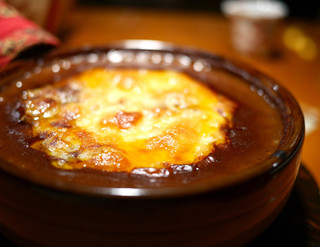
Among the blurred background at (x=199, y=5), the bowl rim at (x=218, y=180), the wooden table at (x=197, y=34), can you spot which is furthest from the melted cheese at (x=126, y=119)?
the blurred background at (x=199, y=5)

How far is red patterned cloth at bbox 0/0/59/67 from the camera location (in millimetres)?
1406

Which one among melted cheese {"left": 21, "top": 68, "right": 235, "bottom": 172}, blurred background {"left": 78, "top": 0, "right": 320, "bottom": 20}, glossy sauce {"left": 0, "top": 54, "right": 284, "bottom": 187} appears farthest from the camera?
blurred background {"left": 78, "top": 0, "right": 320, "bottom": 20}

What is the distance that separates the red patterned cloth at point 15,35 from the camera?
1.41 m

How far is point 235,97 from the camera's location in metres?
1.34

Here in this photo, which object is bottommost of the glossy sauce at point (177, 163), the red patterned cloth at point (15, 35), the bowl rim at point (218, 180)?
the glossy sauce at point (177, 163)

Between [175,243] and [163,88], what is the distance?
30.1 inches

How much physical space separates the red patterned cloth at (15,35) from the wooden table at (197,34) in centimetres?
105

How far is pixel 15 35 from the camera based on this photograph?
1486 millimetres

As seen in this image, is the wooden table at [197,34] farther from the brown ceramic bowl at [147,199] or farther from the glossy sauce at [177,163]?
the brown ceramic bowl at [147,199]

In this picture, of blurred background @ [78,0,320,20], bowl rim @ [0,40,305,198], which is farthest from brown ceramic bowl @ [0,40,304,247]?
blurred background @ [78,0,320,20]

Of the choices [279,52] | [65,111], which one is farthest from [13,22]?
[279,52]

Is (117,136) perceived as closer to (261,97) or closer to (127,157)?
(127,157)

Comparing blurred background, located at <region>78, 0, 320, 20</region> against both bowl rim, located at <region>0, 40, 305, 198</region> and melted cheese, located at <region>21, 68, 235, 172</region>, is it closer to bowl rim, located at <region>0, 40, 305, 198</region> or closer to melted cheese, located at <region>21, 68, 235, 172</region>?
melted cheese, located at <region>21, 68, 235, 172</region>

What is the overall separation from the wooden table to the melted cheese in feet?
2.65
